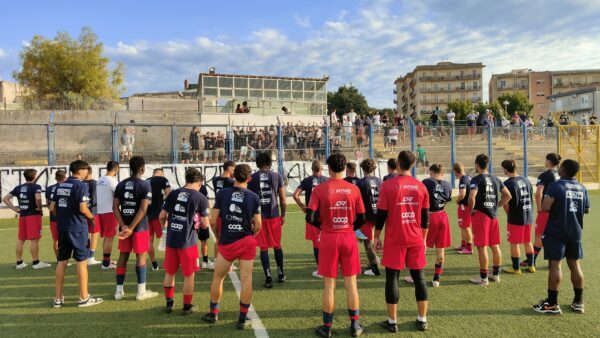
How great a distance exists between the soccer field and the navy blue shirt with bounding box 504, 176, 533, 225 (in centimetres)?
98

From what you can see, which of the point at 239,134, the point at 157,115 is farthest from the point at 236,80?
the point at 239,134

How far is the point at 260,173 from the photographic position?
6.63 meters

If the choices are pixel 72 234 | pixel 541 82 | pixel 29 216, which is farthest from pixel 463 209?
pixel 541 82

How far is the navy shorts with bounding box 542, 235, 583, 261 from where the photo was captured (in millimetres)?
5027

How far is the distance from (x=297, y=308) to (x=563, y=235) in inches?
142

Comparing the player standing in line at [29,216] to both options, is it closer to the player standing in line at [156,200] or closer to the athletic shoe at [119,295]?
the player standing in line at [156,200]

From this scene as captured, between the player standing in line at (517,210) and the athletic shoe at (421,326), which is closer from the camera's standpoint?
the athletic shoe at (421,326)

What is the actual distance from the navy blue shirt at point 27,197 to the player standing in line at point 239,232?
4.99 metres

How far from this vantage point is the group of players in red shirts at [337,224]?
4598mm

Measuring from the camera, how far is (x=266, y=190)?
6586 millimetres

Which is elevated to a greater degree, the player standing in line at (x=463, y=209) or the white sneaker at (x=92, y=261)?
the player standing in line at (x=463, y=209)

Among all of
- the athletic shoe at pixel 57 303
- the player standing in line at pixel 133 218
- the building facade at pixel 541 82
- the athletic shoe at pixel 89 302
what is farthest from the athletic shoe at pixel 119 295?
the building facade at pixel 541 82

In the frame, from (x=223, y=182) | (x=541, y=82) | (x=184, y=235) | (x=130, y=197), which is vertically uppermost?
(x=541, y=82)

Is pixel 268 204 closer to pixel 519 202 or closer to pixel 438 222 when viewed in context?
pixel 438 222
